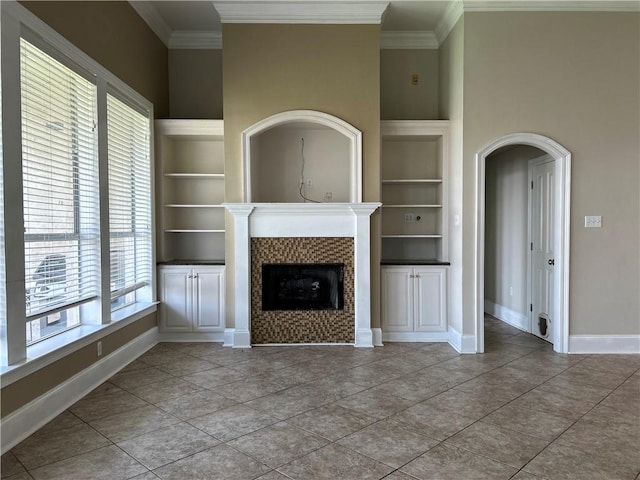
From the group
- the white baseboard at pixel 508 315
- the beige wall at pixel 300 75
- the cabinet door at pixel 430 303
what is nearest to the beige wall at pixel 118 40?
the beige wall at pixel 300 75

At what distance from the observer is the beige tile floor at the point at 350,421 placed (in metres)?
2.25

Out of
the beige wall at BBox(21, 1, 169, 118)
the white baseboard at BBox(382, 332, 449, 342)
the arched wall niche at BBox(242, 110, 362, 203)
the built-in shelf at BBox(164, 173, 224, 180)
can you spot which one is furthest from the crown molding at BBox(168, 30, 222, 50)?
the white baseboard at BBox(382, 332, 449, 342)

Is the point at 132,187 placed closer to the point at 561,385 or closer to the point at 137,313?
the point at 137,313

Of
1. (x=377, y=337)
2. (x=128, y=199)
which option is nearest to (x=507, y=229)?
(x=377, y=337)

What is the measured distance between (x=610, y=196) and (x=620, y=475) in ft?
9.87

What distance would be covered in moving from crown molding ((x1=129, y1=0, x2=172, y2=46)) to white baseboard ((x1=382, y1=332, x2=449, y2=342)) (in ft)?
14.2

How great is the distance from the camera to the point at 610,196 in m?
4.25

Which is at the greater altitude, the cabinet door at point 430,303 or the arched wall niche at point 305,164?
the arched wall niche at point 305,164

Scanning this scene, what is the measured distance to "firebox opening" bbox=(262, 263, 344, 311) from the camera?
4.67 meters

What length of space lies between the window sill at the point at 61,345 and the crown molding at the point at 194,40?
3.28 metres

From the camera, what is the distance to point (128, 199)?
4148 mm

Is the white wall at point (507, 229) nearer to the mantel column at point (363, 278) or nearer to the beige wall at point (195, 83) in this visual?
the mantel column at point (363, 278)

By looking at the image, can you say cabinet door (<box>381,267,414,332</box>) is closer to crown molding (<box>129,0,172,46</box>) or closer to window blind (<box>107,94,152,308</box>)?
window blind (<box>107,94,152,308</box>)

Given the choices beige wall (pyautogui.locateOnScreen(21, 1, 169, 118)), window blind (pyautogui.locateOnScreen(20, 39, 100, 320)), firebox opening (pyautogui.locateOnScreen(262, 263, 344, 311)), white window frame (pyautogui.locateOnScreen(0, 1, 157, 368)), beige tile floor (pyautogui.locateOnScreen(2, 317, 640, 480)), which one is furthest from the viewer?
firebox opening (pyautogui.locateOnScreen(262, 263, 344, 311))
